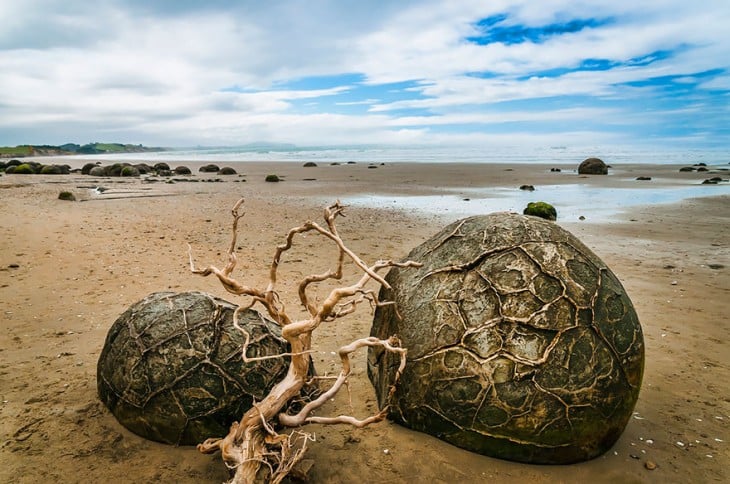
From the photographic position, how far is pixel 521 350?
3.63 metres

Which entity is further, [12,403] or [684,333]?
[684,333]

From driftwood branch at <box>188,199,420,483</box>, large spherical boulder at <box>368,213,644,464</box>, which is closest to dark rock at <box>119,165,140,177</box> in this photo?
driftwood branch at <box>188,199,420,483</box>

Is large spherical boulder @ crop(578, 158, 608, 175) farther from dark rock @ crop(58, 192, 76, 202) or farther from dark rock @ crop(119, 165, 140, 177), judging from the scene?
dark rock @ crop(58, 192, 76, 202)

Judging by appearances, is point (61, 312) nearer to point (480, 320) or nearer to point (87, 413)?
point (87, 413)

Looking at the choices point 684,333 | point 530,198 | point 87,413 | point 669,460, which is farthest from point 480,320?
point 530,198

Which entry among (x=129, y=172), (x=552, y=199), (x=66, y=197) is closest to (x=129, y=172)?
(x=129, y=172)

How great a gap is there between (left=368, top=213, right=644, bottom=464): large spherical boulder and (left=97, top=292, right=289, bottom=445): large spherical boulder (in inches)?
49.0

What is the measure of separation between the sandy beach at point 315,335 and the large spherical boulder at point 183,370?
0.22m

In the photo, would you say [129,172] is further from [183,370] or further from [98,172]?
[183,370]

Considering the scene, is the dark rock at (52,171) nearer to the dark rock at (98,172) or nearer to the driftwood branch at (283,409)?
the dark rock at (98,172)

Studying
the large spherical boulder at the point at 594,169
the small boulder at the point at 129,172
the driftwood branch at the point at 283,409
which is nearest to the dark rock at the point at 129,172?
the small boulder at the point at 129,172

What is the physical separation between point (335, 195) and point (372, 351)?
17.0m

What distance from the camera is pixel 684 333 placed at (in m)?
6.30

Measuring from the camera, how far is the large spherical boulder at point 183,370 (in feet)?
12.6
